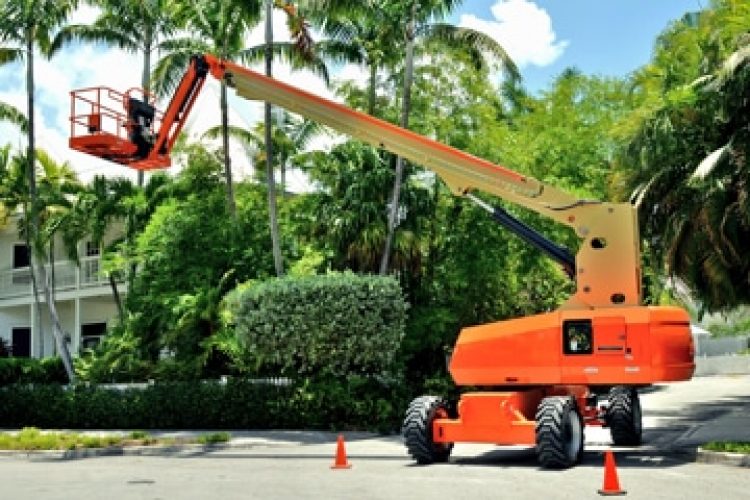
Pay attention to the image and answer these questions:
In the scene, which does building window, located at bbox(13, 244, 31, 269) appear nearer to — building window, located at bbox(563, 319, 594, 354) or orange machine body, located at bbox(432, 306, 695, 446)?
orange machine body, located at bbox(432, 306, 695, 446)

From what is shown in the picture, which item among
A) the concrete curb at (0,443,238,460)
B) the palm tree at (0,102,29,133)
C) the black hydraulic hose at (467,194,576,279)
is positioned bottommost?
the concrete curb at (0,443,238,460)

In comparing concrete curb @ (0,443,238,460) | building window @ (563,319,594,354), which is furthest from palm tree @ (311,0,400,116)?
building window @ (563,319,594,354)

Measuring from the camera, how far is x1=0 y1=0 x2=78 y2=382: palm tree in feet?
91.1

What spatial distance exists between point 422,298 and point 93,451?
10409mm

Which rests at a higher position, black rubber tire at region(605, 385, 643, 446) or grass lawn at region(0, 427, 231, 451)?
black rubber tire at region(605, 385, 643, 446)

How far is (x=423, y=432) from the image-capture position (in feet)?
52.4

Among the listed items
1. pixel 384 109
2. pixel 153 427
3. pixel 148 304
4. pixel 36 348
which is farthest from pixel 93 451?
pixel 36 348

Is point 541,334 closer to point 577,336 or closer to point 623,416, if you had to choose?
point 577,336

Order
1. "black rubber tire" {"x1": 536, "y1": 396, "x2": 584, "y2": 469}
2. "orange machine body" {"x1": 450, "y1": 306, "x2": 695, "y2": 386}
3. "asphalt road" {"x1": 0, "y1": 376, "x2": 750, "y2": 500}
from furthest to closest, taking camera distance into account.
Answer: "orange machine body" {"x1": 450, "y1": 306, "x2": 695, "y2": 386} → "black rubber tire" {"x1": 536, "y1": 396, "x2": 584, "y2": 469} → "asphalt road" {"x1": 0, "y1": 376, "x2": 750, "y2": 500}

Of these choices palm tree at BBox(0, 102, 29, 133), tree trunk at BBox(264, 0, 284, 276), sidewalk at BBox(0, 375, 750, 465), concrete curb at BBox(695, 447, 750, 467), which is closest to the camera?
concrete curb at BBox(695, 447, 750, 467)

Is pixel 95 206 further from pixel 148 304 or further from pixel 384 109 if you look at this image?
pixel 384 109

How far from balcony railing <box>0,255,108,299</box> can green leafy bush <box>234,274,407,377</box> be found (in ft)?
45.3

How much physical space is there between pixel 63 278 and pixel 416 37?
19483 mm

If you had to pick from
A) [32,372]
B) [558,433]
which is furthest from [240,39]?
[558,433]
